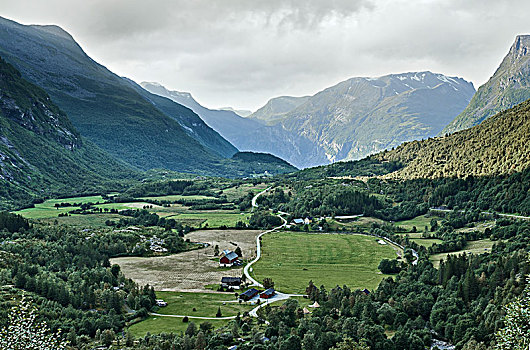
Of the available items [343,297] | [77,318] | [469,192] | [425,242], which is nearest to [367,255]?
[425,242]

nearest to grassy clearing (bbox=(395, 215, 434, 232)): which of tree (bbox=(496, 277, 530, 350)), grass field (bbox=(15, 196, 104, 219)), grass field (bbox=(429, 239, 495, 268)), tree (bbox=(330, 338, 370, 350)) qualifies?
grass field (bbox=(429, 239, 495, 268))

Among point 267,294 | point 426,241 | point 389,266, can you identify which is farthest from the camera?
point 426,241

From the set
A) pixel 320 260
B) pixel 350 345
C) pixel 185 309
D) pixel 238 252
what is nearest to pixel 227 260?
pixel 238 252

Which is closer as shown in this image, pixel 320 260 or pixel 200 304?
pixel 200 304

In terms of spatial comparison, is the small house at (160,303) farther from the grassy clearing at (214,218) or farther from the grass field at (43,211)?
the grass field at (43,211)

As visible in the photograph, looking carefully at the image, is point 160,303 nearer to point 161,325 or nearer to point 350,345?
point 161,325

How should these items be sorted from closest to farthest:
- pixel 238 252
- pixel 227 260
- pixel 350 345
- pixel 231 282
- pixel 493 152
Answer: pixel 350 345, pixel 231 282, pixel 227 260, pixel 238 252, pixel 493 152
